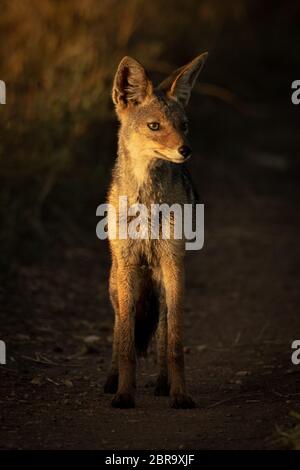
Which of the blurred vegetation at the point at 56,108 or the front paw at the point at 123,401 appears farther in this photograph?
the blurred vegetation at the point at 56,108

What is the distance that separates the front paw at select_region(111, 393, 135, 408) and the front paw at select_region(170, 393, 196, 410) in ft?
0.79

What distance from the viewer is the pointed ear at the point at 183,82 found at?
20.3ft

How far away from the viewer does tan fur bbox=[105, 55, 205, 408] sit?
5.80 m

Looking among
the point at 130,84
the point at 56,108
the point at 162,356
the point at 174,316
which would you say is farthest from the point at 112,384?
the point at 56,108

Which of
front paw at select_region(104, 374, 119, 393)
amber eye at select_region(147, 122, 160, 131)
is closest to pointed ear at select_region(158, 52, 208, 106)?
amber eye at select_region(147, 122, 160, 131)

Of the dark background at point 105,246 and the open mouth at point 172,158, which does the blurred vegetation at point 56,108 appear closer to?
the dark background at point 105,246

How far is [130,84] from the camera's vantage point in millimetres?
6211

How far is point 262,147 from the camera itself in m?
15.8

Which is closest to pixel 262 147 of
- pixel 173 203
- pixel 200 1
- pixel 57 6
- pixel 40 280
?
pixel 200 1

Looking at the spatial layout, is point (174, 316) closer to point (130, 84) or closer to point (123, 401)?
point (123, 401)

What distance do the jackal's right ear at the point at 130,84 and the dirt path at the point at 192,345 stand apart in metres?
1.92

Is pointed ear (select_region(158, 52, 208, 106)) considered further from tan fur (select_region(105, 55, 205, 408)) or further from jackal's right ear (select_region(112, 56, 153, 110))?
jackal's right ear (select_region(112, 56, 153, 110))

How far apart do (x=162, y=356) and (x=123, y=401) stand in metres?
0.65

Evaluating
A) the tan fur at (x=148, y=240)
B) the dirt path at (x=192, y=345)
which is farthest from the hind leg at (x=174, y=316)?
the dirt path at (x=192, y=345)
